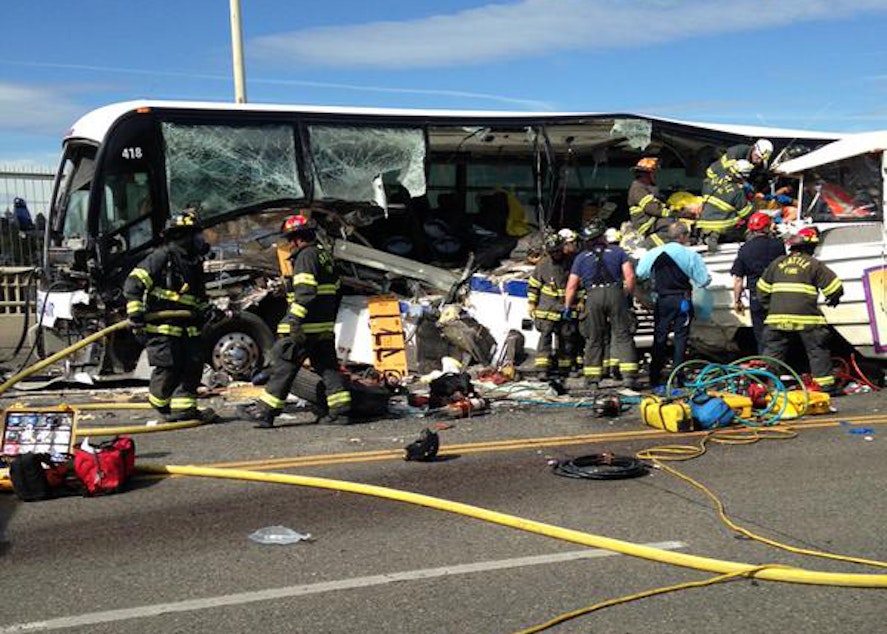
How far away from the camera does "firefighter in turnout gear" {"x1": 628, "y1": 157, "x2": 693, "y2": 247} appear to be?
1158cm

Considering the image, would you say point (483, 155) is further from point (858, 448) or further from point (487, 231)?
point (858, 448)

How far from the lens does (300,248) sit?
8188 mm

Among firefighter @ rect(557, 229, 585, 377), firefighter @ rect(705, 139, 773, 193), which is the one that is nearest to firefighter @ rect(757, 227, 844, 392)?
firefighter @ rect(705, 139, 773, 193)

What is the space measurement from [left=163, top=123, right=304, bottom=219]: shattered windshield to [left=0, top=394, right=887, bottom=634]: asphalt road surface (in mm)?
4142

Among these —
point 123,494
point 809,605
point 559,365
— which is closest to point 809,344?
point 559,365

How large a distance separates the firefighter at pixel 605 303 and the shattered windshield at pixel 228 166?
3.66 metres

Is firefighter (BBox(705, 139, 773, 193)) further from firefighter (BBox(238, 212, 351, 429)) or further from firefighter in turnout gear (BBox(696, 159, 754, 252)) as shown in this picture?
firefighter (BBox(238, 212, 351, 429))

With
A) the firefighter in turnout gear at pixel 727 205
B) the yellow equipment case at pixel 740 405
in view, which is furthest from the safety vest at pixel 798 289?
the firefighter in turnout gear at pixel 727 205

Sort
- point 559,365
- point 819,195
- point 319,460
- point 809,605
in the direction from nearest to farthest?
point 809,605, point 319,460, point 819,195, point 559,365

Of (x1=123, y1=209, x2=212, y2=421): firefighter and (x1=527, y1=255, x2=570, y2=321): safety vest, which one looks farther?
(x1=527, y1=255, x2=570, y2=321): safety vest

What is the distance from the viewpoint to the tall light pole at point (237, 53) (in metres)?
16.4

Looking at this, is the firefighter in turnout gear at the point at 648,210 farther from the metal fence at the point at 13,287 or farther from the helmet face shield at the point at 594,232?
the metal fence at the point at 13,287

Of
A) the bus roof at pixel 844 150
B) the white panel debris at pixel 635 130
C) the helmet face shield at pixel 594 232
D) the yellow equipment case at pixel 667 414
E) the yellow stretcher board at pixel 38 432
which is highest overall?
the white panel debris at pixel 635 130

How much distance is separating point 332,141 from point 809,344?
237 inches
